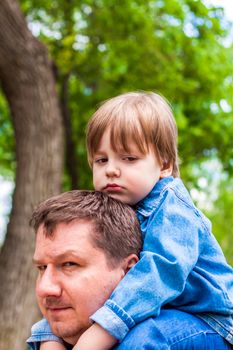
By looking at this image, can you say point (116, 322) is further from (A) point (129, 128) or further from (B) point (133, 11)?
(B) point (133, 11)

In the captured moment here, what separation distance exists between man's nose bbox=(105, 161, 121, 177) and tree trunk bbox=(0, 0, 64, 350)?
533 cm

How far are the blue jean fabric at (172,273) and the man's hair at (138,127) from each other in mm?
140

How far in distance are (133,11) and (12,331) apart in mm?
5408

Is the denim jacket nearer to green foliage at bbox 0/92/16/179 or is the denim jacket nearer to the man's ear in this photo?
the man's ear

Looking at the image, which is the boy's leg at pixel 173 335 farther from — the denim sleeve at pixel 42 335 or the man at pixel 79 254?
the denim sleeve at pixel 42 335

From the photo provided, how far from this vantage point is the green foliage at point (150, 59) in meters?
11.1

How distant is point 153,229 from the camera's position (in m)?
2.63

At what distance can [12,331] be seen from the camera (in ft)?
26.0

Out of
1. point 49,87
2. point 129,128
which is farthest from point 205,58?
point 129,128

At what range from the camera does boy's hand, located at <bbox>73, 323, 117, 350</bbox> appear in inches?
96.8

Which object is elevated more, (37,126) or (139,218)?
(37,126)

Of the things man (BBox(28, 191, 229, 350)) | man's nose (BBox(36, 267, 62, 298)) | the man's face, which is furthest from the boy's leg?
man's nose (BBox(36, 267, 62, 298))

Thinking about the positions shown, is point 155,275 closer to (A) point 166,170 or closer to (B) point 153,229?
(B) point 153,229

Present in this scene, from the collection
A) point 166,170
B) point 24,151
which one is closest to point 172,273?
point 166,170
